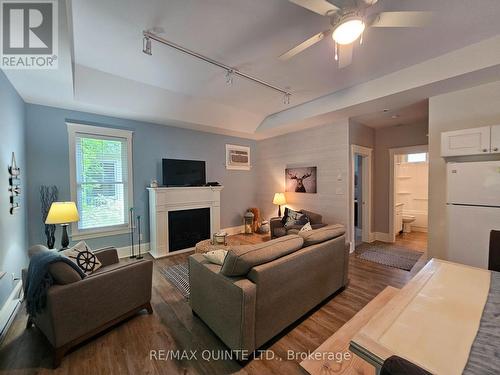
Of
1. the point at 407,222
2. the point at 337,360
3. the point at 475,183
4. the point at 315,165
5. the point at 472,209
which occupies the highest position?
the point at 315,165

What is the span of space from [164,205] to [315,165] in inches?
131

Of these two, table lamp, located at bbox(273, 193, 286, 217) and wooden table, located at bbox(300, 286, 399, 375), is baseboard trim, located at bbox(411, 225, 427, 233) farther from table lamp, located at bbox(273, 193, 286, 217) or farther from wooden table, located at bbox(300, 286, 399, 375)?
wooden table, located at bbox(300, 286, 399, 375)

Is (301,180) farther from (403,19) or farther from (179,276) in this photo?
(403,19)

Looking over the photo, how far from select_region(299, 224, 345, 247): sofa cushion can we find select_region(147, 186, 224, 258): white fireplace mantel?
9.59 ft

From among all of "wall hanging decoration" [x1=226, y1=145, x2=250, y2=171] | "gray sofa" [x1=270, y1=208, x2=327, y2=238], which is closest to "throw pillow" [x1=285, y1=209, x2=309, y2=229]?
"gray sofa" [x1=270, y1=208, x2=327, y2=238]

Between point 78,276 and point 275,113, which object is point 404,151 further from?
point 78,276

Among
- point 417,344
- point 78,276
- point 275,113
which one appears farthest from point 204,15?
point 275,113

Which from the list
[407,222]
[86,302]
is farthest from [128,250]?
[407,222]

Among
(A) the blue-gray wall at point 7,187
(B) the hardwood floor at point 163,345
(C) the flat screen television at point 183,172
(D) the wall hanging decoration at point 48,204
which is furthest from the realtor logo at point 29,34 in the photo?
(B) the hardwood floor at point 163,345

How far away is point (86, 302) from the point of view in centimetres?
177

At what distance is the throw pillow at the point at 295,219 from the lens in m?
4.24

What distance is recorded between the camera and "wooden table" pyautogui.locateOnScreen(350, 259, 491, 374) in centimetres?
77

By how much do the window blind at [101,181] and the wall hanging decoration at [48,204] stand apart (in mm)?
307

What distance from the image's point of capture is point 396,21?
5.01 ft
